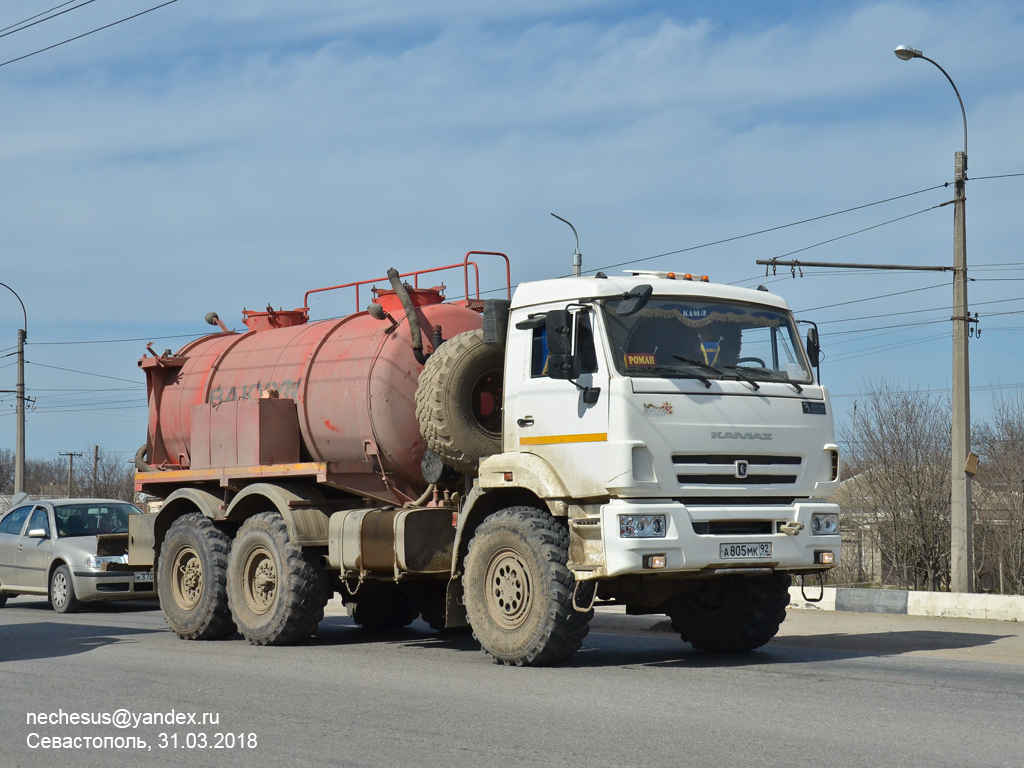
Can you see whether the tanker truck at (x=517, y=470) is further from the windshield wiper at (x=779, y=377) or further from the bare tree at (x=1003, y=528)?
the bare tree at (x=1003, y=528)

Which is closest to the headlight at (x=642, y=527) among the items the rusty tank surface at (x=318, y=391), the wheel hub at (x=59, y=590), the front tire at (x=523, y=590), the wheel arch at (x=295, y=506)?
the front tire at (x=523, y=590)

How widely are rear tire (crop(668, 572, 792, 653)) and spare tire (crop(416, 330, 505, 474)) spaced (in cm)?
234

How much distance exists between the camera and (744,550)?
966 cm

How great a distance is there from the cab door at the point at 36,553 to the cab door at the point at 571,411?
10223 millimetres

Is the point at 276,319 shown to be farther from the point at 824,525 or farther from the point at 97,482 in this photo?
the point at 97,482

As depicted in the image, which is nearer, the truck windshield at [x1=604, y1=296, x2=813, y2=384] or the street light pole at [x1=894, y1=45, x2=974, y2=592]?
the truck windshield at [x1=604, y1=296, x2=813, y2=384]

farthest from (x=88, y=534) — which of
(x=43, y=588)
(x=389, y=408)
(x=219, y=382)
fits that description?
(x=389, y=408)

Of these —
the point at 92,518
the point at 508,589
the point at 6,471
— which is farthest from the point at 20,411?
the point at 6,471

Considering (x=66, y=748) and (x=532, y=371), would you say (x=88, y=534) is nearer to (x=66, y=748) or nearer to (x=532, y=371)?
(x=532, y=371)

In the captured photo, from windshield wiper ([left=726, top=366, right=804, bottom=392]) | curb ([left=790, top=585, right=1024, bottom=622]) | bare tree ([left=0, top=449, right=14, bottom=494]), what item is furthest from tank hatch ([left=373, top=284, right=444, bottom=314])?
bare tree ([left=0, top=449, right=14, bottom=494])

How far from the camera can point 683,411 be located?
374 inches

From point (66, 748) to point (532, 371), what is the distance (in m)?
4.97

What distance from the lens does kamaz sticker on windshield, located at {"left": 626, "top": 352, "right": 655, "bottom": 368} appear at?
31.5ft

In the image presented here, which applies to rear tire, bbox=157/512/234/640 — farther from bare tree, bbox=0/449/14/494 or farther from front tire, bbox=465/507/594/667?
bare tree, bbox=0/449/14/494
